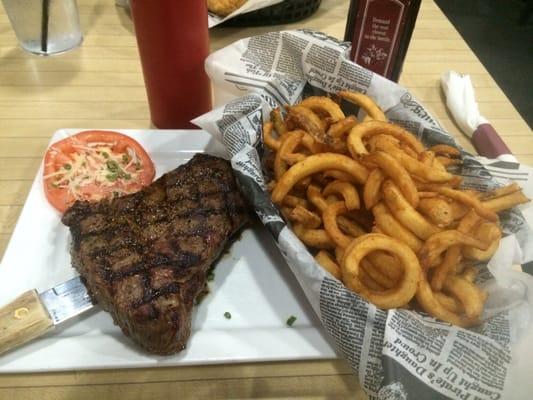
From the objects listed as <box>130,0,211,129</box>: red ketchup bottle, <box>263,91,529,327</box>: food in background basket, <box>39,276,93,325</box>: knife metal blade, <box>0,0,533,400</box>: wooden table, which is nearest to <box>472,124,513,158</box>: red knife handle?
<box>0,0,533,400</box>: wooden table

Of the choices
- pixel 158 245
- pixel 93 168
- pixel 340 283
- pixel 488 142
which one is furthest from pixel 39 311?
A: pixel 488 142

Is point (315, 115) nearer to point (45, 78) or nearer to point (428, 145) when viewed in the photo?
point (428, 145)

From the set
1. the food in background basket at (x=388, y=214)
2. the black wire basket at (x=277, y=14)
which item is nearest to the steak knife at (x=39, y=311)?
the food in background basket at (x=388, y=214)

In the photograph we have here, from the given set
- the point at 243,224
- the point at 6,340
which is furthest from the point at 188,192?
the point at 6,340

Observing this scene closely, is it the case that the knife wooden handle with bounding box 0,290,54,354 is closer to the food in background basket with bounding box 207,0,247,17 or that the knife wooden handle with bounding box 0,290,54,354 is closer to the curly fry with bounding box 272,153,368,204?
the curly fry with bounding box 272,153,368,204

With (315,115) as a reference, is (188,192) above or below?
below

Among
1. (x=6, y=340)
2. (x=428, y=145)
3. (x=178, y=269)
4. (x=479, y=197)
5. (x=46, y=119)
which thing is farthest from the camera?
(x=46, y=119)

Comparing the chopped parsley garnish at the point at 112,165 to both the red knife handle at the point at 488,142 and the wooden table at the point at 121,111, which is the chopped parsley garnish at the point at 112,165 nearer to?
the wooden table at the point at 121,111
